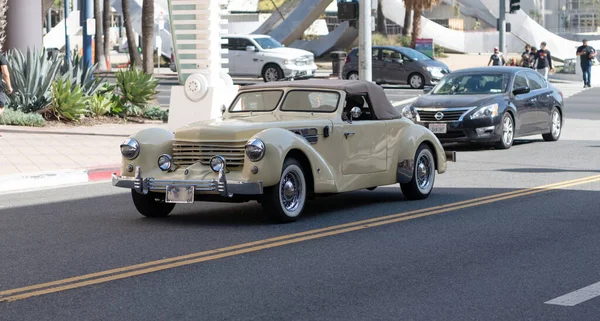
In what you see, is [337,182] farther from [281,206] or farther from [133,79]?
[133,79]

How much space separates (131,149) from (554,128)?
41.2 feet

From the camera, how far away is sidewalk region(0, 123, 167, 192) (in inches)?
600

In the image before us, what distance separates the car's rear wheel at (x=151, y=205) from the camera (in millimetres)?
11156

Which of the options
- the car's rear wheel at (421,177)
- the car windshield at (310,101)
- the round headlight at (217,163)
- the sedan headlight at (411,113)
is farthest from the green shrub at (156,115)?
the round headlight at (217,163)

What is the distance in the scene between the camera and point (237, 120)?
37.9ft

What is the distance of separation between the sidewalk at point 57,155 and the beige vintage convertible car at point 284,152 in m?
4.09

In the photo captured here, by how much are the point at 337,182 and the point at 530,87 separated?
1070 centimetres

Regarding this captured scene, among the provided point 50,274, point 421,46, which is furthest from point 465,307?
point 421,46

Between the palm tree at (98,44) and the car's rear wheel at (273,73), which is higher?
the palm tree at (98,44)

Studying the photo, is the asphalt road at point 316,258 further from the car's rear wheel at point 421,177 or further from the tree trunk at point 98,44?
the tree trunk at point 98,44

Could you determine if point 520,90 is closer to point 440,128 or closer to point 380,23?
point 440,128

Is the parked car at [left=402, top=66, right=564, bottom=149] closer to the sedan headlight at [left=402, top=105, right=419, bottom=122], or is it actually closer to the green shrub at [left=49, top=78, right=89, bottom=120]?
the sedan headlight at [left=402, top=105, right=419, bottom=122]

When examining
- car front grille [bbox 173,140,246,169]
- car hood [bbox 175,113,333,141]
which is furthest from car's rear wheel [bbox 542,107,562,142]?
car front grille [bbox 173,140,246,169]

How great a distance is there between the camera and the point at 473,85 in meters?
20.9
